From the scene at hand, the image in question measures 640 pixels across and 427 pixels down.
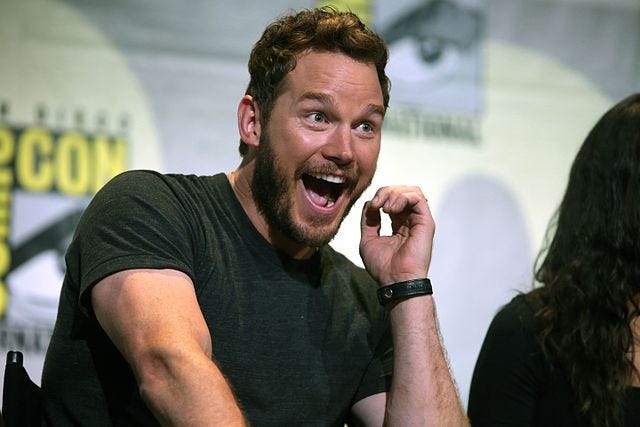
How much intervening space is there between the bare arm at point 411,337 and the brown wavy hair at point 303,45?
289mm

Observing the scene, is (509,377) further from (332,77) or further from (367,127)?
(332,77)

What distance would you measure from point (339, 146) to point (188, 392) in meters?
0.62

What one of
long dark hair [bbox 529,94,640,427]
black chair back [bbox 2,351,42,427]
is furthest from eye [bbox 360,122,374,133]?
black chair back [bbox 2,351,42,427]

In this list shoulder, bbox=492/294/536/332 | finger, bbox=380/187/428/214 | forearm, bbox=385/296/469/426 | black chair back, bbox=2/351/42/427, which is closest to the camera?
black chair back, bbox=2/351/42/427

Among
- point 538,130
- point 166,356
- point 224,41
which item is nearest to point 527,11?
point 538,130

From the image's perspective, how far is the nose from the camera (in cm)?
190

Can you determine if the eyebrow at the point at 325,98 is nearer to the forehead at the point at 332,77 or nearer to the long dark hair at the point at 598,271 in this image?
the forehead at the point at 332,77

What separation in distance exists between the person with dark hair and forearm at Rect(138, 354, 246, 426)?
783 millimetres

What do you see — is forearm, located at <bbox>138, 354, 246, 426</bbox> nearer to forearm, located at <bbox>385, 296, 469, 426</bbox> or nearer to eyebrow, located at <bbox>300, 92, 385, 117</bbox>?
forearm, located at <bbox>385, 296, 469, 426</bbox>

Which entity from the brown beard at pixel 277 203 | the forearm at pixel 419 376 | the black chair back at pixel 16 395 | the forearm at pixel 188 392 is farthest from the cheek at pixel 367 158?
the black chair back at pixel 16 395

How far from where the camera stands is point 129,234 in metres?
1.64

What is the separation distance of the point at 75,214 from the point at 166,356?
1416 millimetres

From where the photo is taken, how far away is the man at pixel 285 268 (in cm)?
170

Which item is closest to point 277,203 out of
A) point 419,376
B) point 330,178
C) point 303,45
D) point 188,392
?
point 330,178
